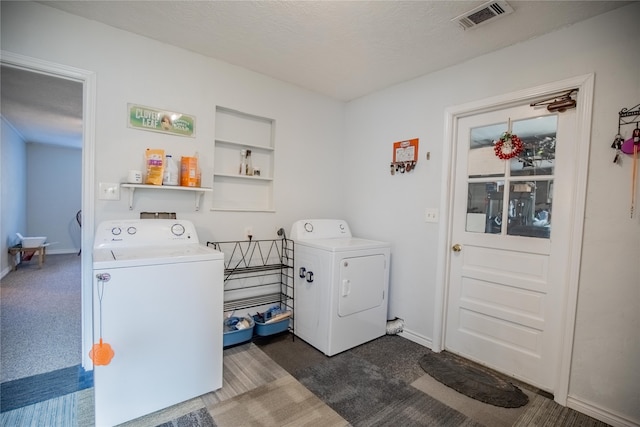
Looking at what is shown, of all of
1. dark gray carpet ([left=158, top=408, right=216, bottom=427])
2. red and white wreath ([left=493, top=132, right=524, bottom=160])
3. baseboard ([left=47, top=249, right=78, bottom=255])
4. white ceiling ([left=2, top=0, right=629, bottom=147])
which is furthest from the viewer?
baseboard ([left=47, top=249, right=78, bottom=255])

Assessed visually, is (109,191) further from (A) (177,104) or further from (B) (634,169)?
(B) (634,169)

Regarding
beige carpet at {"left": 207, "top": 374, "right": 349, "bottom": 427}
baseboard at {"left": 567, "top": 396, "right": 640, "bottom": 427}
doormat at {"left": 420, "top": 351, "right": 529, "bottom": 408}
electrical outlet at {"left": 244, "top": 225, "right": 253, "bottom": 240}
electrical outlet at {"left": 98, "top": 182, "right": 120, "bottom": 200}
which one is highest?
electrical outlet at {"left": 98, "top": 182, "right": 120, "bottom": 200}

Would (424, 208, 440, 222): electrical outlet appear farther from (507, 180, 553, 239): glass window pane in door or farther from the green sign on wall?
the green sign on wall

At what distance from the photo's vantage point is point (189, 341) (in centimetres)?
173

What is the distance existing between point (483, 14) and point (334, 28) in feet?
2.88

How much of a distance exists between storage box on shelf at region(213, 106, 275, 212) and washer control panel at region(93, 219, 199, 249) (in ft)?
1.34

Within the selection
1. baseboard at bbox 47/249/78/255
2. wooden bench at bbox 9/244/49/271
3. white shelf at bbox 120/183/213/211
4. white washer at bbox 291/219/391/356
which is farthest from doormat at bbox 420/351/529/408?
baseboard at bbox 47/249/78/255

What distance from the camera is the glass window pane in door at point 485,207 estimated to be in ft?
7.20

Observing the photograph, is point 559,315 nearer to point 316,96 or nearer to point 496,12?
point 496,12

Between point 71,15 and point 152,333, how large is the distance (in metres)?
2.03

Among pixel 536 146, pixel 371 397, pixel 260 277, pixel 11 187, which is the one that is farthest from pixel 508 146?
pixel 11 187

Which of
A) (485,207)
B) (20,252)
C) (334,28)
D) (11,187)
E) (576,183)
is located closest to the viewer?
(576,183)

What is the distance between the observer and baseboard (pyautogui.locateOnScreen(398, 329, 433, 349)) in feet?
Result: 8.25

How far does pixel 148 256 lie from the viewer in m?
1.63
